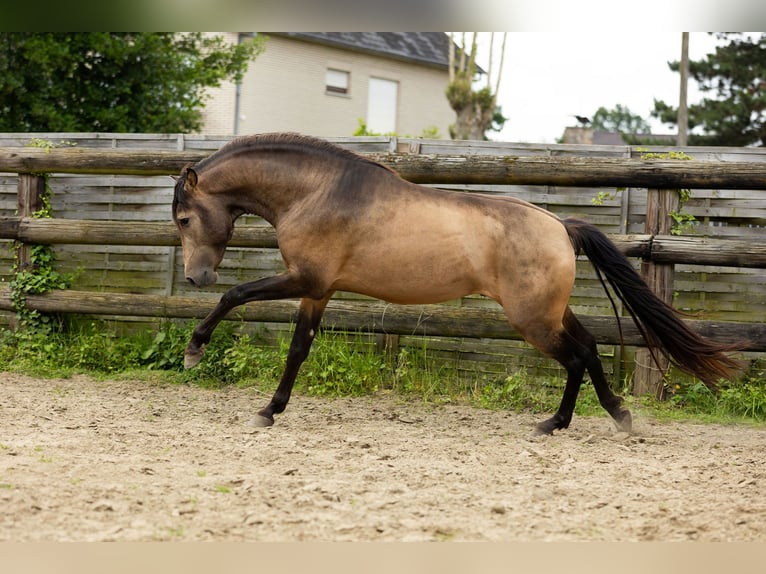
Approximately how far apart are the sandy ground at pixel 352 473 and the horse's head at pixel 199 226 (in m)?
1.00

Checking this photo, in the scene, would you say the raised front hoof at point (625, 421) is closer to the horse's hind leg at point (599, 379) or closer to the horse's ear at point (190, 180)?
the horse's hind leg at point (599, 379)

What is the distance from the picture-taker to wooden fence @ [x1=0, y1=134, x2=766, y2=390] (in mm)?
5887

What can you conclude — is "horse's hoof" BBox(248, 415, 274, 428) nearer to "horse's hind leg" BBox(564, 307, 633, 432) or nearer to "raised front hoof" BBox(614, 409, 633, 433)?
"horse's hind leg" BBox(564, 307, 633, 432)

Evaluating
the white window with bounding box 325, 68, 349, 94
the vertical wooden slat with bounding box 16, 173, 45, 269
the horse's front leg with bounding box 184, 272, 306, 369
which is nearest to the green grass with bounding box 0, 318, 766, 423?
the vertical wooden slat with bounding box 16, 173, 45, 269

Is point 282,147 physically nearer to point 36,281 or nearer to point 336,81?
point 36,281

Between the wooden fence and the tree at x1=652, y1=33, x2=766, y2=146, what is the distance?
1415 centimetres

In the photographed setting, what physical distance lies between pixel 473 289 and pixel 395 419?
1.09m

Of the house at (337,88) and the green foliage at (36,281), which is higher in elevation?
the house at (337,88)

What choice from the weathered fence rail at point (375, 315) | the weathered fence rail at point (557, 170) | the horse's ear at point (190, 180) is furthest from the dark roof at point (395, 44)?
the horse's ear at point (190, 180)

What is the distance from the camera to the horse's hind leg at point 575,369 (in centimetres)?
498

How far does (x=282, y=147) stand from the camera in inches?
207

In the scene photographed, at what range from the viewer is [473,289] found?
5.11 m

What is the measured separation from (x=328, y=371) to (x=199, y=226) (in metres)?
1.73

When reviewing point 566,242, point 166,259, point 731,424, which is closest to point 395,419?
point 566,242
